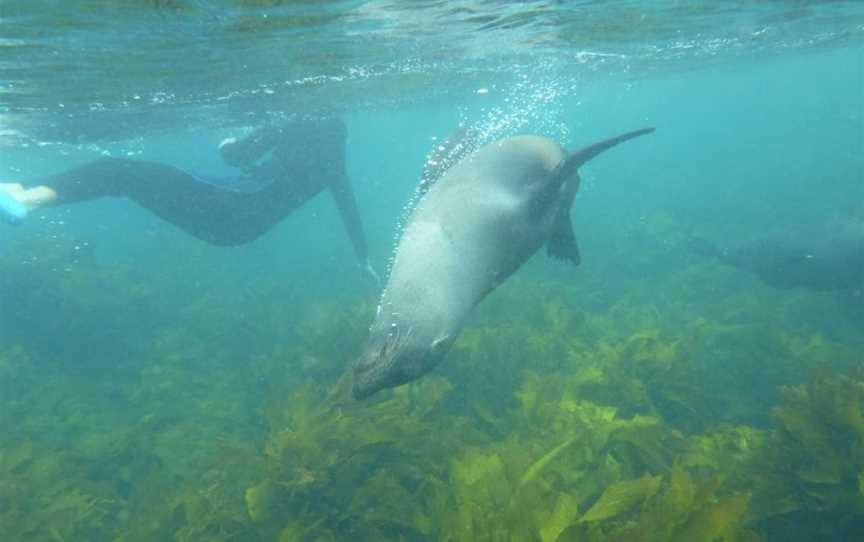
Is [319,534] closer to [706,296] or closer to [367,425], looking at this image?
[367,425]

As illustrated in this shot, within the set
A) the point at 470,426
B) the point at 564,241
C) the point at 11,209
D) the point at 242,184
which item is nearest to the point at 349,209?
the point at 242,184

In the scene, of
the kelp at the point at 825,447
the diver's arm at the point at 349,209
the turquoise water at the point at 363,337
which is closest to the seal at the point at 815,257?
the turquoise water at the point at 363,337

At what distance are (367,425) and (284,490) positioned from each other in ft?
2.90

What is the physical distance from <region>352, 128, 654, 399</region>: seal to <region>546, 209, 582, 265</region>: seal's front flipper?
23 millimetres

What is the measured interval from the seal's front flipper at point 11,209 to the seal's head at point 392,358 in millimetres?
7761

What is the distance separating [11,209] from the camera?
8.05 m

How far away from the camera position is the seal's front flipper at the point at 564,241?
4814mm

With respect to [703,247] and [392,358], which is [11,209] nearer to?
[392,358]

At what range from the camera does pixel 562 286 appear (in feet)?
42.8

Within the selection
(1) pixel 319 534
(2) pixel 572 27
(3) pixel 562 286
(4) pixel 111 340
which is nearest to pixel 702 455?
(1) pixel 319 534

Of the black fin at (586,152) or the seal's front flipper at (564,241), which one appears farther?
the seal's front flipper at (564,241)

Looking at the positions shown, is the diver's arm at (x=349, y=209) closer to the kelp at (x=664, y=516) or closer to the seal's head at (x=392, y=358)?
the kelp at (x=664, y=516)

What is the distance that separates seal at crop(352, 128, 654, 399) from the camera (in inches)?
108

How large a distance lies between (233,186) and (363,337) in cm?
325
